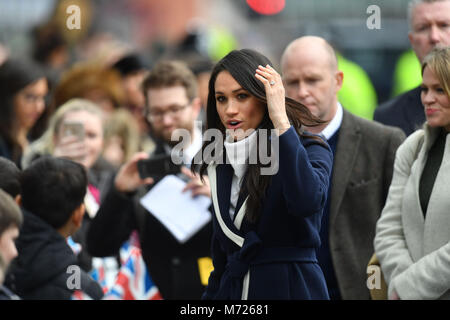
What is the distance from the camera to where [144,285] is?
19.6 feet

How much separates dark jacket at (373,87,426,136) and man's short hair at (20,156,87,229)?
2056 millimetres

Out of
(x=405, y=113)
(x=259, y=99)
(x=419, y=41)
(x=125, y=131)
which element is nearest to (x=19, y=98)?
(x=125, y=131)

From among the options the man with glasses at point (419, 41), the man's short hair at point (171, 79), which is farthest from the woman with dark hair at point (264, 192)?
the man's short hair at point (171, 79)

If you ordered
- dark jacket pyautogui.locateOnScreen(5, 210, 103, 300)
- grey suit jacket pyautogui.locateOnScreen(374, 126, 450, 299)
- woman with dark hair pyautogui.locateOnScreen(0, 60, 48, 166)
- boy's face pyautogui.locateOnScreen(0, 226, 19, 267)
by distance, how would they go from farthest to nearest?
woman with dark hair pyautogui.locateOnScreen(0, 60, 48, 166), dark jacket pyautogui.locateOnScreen(5, 210, 103, 300), grey suit jacket pyautogui.locateOnScreen(374, 126, 450, 299), boy's face pyautogui.locateOnScreen(0, 226, 19, 267)

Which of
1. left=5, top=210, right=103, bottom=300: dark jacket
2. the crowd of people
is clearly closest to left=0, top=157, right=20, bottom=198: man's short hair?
the crowd of people

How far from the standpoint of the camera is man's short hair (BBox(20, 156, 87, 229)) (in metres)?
5.30

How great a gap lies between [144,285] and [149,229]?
378 millimetres

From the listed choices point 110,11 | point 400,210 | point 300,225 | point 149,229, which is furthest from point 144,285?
point 110,11

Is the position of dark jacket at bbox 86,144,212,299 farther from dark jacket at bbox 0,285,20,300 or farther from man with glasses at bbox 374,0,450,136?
dark jacket at bbox 0,285,20,300

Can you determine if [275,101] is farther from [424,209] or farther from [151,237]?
[151,237]

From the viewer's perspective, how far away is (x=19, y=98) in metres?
7.48

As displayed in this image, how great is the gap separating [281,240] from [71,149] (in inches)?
112

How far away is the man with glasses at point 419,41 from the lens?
19.9ft
